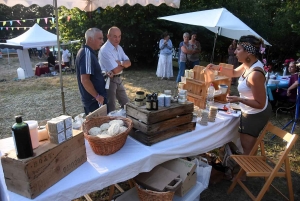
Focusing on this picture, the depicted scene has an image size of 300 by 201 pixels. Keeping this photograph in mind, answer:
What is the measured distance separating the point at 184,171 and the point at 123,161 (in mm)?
622

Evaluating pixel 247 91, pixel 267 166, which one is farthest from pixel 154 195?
pixel 247 91

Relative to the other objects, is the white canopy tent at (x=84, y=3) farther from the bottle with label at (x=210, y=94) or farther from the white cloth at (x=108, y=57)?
the bottle with label at (x=210, y=94)

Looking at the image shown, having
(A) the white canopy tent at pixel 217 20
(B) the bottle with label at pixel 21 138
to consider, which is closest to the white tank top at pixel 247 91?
(B) the bottle with label at pixel 21 138

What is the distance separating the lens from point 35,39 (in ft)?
38.7

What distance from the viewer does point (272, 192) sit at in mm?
2615

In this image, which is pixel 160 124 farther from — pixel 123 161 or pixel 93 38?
pixel 93 38

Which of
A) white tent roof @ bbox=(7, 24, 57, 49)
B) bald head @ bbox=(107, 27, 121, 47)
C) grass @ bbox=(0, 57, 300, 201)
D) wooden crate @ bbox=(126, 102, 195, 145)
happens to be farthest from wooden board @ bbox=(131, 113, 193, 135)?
white tent roof @ bbox=(7, 24, 57, 49)

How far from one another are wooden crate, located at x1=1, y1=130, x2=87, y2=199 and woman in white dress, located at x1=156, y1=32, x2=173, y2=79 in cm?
716

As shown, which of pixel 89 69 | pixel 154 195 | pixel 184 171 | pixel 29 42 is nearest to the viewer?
pixel 154 195

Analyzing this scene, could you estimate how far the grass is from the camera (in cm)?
260

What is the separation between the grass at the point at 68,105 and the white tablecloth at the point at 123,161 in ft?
2.19

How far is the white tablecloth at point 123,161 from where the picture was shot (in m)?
1.42

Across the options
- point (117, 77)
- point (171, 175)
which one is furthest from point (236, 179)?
point (117, 77)

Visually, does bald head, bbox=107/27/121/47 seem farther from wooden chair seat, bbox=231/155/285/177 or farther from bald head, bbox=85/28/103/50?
wooden chair seat, bbox=231/155/285/177
